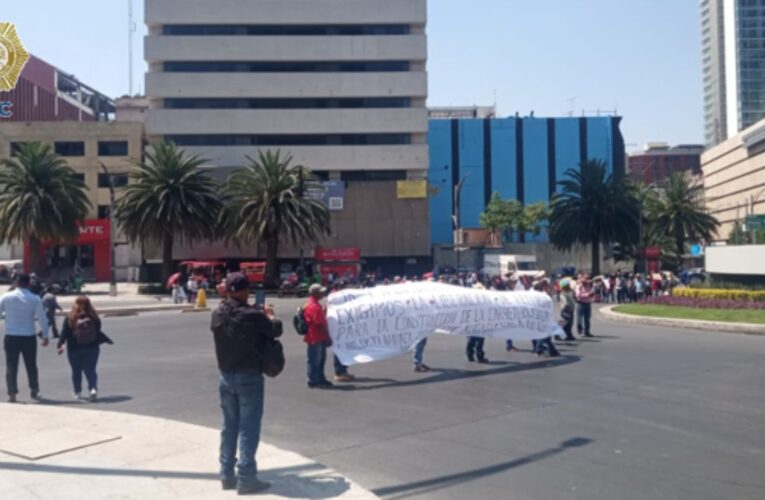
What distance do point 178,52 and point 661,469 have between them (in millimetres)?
73034

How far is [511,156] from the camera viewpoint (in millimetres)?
103500

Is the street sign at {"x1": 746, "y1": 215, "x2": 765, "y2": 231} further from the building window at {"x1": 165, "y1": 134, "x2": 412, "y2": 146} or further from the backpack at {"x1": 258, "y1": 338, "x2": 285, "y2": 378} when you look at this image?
the backpack at {"x1": 258, "y1": 338, "x2": 285, "y2": 378}

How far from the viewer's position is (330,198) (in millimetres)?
72625

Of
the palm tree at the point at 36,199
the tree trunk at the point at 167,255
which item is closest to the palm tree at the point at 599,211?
the tree trunk at the point at 167,255

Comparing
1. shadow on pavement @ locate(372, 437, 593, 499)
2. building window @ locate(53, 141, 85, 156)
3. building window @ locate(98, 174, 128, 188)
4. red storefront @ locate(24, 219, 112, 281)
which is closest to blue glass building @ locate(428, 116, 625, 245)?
building window @ locate(98, 174, 128, 188)

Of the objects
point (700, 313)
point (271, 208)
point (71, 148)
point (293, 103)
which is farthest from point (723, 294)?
A: point (71, 148)

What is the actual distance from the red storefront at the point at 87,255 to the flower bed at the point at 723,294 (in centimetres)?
5355

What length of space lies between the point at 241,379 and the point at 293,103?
2781 inches

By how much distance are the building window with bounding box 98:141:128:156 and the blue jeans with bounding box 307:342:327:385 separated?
64.2 m

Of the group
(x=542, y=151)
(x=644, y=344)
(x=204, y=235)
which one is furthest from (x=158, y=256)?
(x=644, y=344)

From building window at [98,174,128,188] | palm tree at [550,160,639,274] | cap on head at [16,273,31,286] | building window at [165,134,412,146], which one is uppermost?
building window at [165,134,412,146]

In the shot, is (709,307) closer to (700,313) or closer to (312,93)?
(700,313)

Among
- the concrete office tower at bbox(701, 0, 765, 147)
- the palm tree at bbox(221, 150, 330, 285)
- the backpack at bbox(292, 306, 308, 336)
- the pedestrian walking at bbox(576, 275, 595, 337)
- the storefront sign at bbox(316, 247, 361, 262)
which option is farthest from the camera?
the concrete office tower at bbox(701, 0, 765, 147)

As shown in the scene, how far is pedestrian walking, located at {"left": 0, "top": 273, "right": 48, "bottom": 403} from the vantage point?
1188 centimetres
